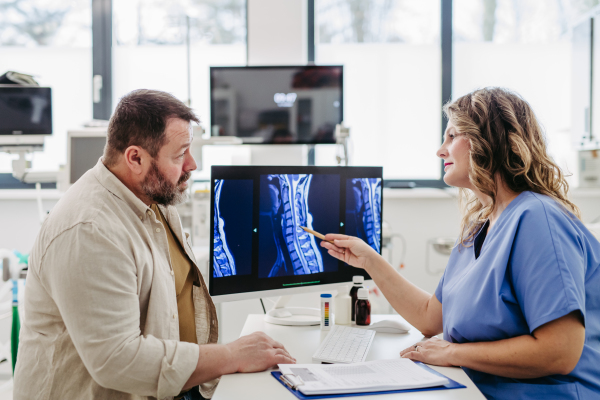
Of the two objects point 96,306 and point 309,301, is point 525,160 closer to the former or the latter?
point 96,306

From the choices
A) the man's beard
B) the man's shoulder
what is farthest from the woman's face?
the man's shoulder

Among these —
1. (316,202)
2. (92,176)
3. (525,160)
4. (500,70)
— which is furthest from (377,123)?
(92,176)

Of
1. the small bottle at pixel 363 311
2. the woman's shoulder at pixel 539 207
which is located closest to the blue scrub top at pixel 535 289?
the woman's shoulder at pixel 539 207

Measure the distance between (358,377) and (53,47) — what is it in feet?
11.2

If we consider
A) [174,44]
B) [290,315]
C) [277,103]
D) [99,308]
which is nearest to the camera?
[99,308]

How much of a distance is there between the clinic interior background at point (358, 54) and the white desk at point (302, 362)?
2.08 metres

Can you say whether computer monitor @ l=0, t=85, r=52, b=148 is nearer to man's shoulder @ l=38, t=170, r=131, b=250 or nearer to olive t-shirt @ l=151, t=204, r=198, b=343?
olive t-shirt @ l=151, t=204, r=198, b=343

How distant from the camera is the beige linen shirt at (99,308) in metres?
0.99

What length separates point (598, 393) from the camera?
3.56ft

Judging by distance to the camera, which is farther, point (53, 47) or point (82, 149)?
point (53, 47)

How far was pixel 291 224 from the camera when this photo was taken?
153 cm

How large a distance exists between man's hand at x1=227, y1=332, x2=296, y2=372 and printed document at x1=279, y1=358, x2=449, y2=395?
31mm

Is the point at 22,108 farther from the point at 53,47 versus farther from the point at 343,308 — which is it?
the point at 343,308

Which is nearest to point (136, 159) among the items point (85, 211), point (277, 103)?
point (85, 211)
